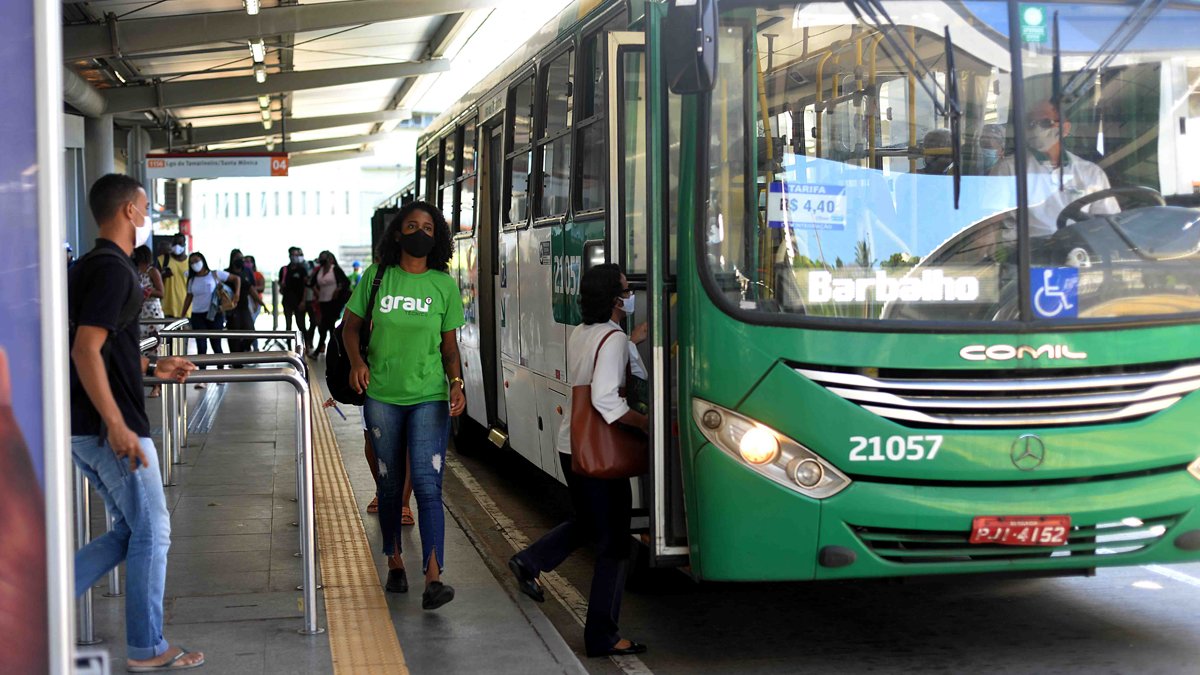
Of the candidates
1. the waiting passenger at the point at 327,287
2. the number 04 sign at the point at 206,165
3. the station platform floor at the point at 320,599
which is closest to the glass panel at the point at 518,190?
the station platform floor at the point at 320,599

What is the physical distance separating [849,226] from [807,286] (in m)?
0.28

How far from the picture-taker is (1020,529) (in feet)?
17.5

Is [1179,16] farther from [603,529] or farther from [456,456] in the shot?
[456,456]

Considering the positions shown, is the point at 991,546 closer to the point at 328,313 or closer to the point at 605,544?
the point at 605,544

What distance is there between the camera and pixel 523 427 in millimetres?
9047

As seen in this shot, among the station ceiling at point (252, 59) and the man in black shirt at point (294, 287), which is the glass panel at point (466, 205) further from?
the man in black shirt at point (294, 287)

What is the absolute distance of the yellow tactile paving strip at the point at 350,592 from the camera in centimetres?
564

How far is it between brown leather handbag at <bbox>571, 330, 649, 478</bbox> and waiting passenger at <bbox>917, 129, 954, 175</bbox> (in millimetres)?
1404

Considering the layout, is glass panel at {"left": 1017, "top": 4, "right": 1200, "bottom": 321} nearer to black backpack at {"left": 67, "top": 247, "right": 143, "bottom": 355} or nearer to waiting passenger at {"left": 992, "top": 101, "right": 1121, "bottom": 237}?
waiting passenger at {"left": 992, "top": 101, "right": 1121, "bottom": 237}

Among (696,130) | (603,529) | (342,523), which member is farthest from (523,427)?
(696,130)

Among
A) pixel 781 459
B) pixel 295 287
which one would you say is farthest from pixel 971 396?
pixel 295 287

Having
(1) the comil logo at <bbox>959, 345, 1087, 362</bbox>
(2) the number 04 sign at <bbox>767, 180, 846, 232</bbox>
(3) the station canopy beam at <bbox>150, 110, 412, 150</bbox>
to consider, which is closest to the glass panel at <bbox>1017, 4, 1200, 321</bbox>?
(1) the comil logo at <bbox>959, 345, 1087, 362</bbox>

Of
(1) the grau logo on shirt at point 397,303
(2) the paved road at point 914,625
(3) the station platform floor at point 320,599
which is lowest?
(2) the paved road at point 914,625

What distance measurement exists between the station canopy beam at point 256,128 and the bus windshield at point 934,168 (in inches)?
1213
